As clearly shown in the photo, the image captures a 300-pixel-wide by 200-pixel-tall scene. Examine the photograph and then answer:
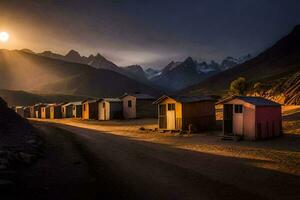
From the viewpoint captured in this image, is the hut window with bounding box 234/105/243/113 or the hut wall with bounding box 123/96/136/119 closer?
the hut window with bounding box 234/105/243/113

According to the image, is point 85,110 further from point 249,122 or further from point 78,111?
point 249,122

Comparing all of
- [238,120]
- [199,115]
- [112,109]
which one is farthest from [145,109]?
[238,120]

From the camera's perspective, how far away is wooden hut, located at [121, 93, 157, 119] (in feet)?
181

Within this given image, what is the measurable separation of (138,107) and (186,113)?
22.3 m

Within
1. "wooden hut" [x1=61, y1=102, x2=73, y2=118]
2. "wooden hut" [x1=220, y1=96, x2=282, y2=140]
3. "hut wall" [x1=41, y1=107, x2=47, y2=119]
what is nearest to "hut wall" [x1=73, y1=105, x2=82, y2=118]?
"wooden hut" [x1=61, y1=102, x2=73, y2=118]

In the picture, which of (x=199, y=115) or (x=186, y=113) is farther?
(x=199, y=115)

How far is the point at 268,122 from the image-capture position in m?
26.1

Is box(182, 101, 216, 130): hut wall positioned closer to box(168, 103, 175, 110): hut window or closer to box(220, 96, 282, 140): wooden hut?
box(168, 103, 175, 110): hut window

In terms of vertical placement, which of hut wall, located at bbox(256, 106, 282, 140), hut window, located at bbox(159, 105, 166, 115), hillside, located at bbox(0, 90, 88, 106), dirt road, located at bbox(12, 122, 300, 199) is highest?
hillside, located at bbox(0, 90, 88, 106)

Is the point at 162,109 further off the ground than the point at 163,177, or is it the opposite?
the point at 162,109

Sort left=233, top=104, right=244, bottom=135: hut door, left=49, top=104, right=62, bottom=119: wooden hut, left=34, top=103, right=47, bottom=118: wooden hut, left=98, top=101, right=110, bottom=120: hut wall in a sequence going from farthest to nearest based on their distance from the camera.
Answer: left=34, top=103, right=47, bottom=118: wooden hut
left=49, top=104, right=62, bottom=119: wooden hut
left=98, top=101, right=110, bottom=120: hut wall
left=233, top=104, right=244, bottom=135: hut door

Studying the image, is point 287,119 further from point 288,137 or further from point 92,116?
point 92,116

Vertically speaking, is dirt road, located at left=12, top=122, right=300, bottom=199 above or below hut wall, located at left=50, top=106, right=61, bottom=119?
below

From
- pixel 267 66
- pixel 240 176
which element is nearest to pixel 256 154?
pixel 240 176
